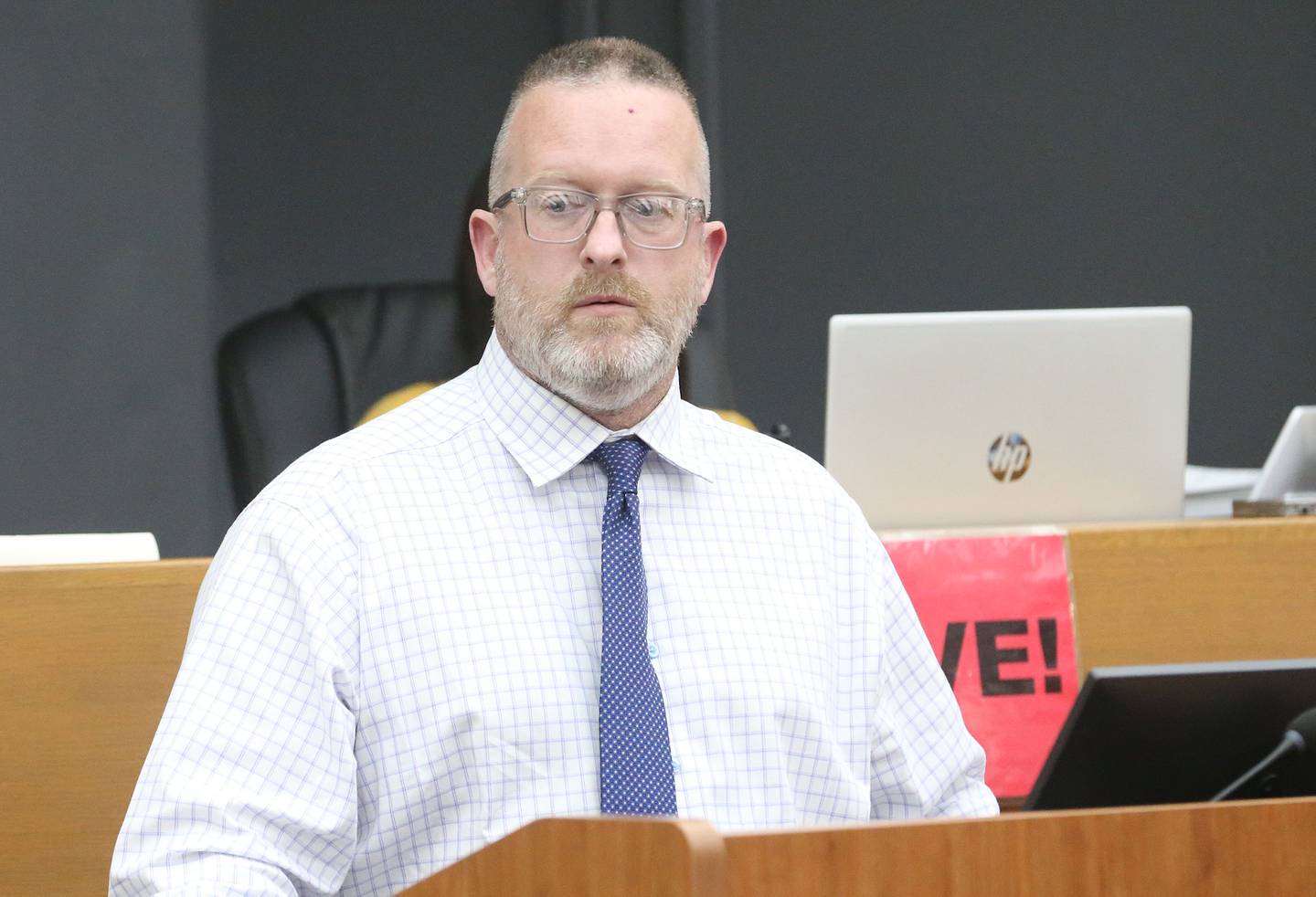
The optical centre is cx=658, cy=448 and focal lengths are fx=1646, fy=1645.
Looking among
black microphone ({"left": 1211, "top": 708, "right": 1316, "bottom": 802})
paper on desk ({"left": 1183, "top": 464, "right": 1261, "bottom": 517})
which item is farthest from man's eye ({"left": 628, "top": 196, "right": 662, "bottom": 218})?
paper on desk ({"left": 1183, "top": 464, "right": 1261, "bottom": 517})

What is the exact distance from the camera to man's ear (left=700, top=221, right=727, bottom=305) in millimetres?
1511

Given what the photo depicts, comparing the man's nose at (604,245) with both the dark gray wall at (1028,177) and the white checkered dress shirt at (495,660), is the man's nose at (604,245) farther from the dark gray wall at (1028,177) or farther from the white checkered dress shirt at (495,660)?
the dark gray wall at (1028,177)

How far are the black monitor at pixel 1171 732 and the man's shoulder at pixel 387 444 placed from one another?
59cm

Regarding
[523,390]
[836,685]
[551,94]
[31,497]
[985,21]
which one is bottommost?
[31,497]

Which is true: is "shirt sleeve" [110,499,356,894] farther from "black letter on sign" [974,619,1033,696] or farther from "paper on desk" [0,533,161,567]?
"black letter on sign" [974,619,1033,696]

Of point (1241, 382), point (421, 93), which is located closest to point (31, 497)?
point (421, 93)

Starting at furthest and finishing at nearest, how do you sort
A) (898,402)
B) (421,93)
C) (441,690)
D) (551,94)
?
(421,93)
(898,402)
(551,94)
(441,690)

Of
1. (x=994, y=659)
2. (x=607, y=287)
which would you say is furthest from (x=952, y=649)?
(x=607, y=287)

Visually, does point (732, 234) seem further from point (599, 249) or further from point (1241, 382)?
point (599, 249)

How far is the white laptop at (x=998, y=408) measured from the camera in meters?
1.96

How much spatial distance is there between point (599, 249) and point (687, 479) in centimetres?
23

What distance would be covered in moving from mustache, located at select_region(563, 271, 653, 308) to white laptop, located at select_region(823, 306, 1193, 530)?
0.60m

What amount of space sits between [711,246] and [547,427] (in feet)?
0.90

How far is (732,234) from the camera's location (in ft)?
13.9
